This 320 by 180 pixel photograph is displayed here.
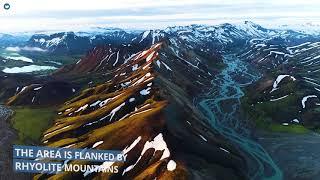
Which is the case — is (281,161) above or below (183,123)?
below

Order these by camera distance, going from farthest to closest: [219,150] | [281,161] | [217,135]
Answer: [217,135], [281,161], [219,150]

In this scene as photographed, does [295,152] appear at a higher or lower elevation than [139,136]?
lower

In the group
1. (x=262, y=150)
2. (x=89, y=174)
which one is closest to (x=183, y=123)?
(x=262, y=150)

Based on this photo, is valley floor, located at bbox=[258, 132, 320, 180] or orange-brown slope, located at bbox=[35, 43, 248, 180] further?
valley floor, located at bbox=[258, 132, 320, 180]

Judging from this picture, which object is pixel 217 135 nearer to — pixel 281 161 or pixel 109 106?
pixel 281 161

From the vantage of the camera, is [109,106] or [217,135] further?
[109,106]

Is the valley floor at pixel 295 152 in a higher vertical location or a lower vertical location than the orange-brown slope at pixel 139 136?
lower

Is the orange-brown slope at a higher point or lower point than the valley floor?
higher

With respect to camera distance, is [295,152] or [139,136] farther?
[295,152]

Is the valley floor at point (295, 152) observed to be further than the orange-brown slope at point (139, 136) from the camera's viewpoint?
Yes

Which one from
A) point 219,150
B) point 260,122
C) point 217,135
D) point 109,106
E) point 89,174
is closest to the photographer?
point 89,174

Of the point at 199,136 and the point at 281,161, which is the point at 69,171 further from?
the point at 281,161
